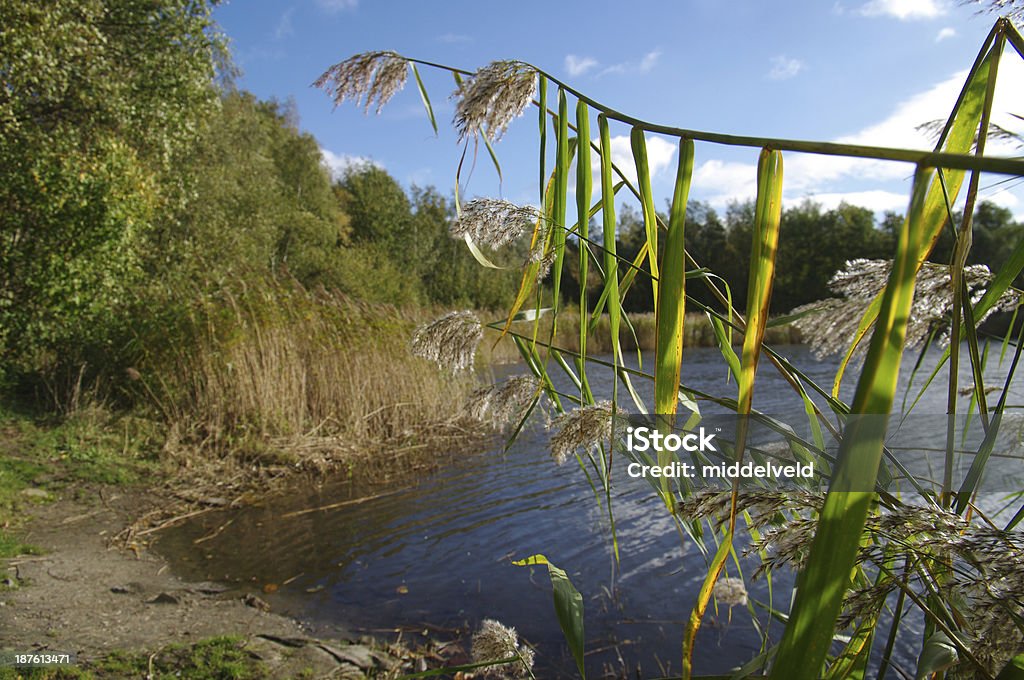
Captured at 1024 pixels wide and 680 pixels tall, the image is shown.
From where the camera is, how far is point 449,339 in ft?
4.58

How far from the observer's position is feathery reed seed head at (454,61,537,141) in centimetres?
111

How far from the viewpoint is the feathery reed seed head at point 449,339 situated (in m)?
1.39

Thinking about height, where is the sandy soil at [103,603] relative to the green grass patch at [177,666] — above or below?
below

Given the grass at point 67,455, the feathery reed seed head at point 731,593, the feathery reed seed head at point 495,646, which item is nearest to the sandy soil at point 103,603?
the grass at point 67,455

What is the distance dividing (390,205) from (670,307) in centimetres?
4219

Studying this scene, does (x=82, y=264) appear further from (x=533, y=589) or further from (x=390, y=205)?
(x=390, y=205)

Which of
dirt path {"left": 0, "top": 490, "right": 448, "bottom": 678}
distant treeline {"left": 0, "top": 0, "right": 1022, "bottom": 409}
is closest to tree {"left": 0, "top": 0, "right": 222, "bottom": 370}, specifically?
distant treeline {"left": 0, "top": 0, "right": 1022, "bottom": 409}

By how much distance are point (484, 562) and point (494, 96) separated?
4.38 m

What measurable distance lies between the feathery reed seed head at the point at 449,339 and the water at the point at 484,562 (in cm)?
168

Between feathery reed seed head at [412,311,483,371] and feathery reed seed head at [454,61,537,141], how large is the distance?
402 millimetres

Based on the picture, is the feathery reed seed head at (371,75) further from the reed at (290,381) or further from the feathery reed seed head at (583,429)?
the reed at (290,381)

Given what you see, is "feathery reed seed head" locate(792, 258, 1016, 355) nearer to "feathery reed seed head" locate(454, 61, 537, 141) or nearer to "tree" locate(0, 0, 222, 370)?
"feathery reed seed head" locate(454, 61, 537, 141)

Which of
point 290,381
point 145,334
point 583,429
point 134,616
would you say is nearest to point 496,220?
point 583,429

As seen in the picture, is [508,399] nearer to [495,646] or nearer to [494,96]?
[495,646]
